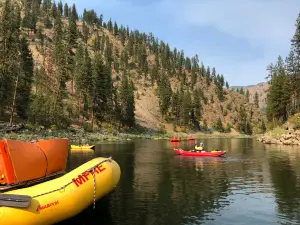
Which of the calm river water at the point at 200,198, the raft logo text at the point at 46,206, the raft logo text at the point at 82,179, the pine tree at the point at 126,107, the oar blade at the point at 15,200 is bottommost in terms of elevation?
the calm river water at the point at 200,198

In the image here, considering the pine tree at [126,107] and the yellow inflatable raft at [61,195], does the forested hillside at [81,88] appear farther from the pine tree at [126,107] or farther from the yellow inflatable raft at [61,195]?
the yellow inflatable raft at [61,195]

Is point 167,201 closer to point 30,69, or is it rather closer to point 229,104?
point 30,69

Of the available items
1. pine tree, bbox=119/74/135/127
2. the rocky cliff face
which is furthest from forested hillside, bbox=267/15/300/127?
pine tree, bbox=119/74/135/127

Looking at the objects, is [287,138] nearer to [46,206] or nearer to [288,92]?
[288,92]

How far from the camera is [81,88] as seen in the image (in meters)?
92.4

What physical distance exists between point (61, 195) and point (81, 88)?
8237cm

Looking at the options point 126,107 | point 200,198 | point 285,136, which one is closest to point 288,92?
point 285,136

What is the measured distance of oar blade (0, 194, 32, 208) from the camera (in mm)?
10969

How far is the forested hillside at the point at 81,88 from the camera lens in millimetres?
68312

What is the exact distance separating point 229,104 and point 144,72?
5706 cm

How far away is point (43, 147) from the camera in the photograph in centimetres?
1512

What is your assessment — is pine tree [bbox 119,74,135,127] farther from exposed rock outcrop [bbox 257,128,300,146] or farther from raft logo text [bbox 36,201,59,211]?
raft logo text [bbox 36,201,59,211]

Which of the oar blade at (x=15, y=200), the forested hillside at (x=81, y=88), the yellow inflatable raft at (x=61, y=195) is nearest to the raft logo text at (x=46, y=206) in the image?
the yellow inflatable raft at (x=61, y=195)

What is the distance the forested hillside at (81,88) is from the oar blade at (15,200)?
156ft
